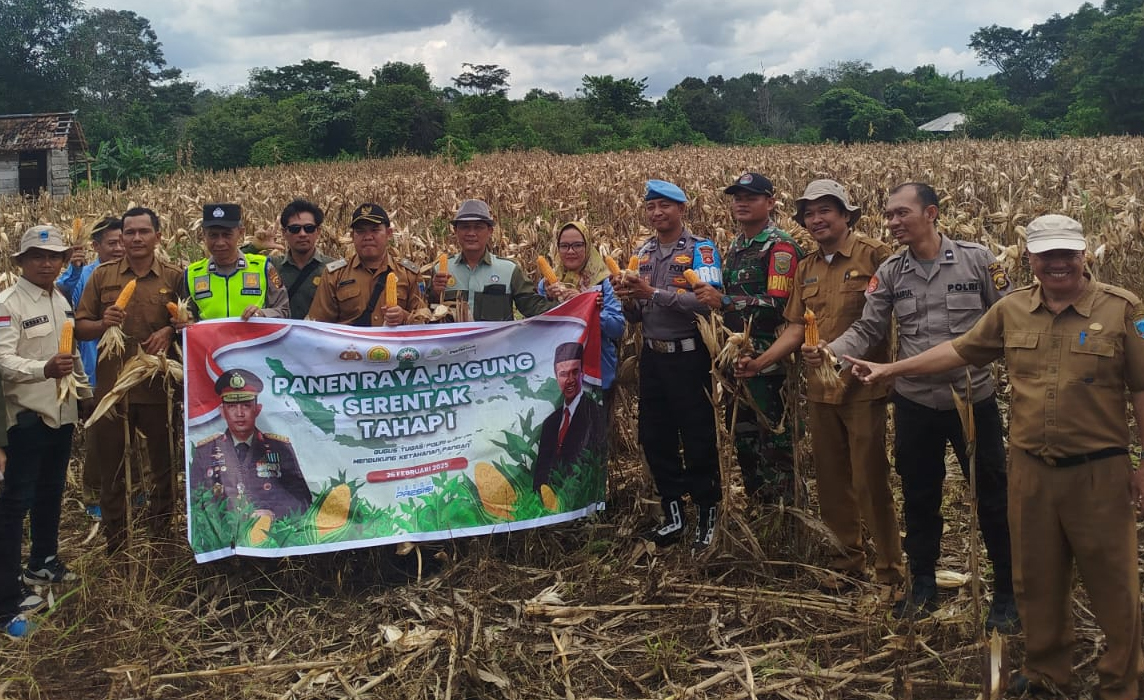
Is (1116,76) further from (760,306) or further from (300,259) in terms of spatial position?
(300,259)

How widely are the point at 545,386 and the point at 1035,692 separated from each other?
294 centimetres

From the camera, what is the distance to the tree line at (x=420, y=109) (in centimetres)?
3841

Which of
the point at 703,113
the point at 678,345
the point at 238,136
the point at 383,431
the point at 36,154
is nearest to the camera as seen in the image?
the point at 383,431

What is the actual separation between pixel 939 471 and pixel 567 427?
2.13 metres

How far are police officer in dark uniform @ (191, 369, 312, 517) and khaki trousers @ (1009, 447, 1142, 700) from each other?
3601 millimetres

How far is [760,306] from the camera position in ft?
16.3

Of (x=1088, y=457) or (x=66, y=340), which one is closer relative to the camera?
(x=1088, y=457)

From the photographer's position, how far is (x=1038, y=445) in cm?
338

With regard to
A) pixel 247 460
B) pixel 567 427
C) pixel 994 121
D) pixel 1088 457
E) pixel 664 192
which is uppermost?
pixel 994 121

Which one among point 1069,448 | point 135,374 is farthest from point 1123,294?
point 135,374

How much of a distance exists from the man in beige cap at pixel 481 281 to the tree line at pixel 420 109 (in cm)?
2183

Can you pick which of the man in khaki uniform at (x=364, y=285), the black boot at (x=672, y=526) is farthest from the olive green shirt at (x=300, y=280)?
the black boot at (x=672, y=526)

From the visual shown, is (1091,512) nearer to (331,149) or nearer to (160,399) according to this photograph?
(160,399)

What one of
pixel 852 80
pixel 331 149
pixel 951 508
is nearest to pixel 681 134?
pixel 331 149
